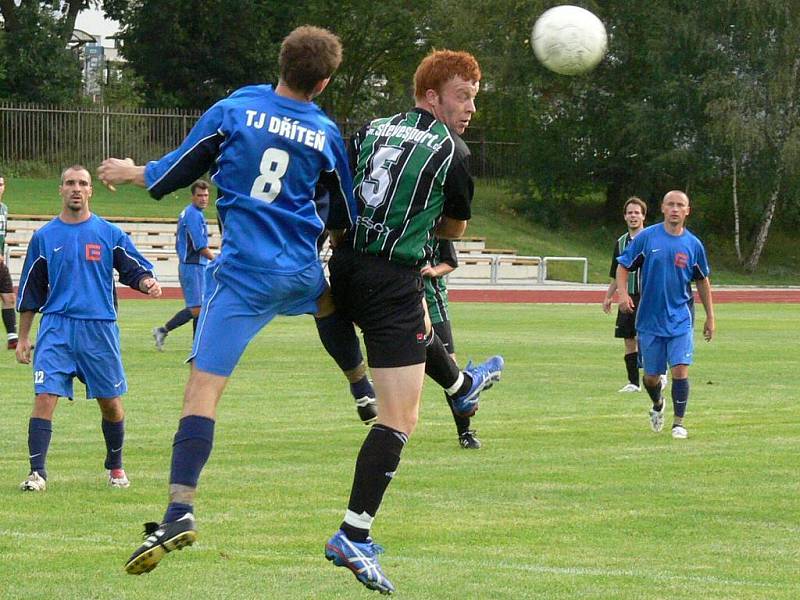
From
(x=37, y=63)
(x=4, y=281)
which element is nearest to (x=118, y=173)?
(x=4, y=281)

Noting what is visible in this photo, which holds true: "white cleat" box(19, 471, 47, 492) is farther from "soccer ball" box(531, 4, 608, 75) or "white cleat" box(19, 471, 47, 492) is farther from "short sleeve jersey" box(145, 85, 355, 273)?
"soccer ball" box(531, 4, 608, 75)

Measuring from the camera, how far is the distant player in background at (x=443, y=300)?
8.37 m

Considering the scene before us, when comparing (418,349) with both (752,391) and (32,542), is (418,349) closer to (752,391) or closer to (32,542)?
(32,542)

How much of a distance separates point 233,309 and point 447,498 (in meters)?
3.11

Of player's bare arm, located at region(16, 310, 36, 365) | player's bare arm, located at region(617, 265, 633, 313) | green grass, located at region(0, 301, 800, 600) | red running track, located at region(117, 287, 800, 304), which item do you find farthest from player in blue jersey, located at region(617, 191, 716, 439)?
red running track, located at region(117, 287, 800, 304)

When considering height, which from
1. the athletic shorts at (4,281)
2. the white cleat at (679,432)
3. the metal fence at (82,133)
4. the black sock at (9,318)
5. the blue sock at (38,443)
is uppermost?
the blue sock at (38,443)

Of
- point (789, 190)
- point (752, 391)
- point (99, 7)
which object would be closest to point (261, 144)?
point (752, 391)

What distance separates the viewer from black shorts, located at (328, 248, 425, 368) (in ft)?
19.3

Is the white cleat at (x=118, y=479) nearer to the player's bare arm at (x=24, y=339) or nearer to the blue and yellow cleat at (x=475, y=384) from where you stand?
the player's bare arm at (x=24, y=339)

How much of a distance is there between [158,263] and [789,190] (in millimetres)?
22222

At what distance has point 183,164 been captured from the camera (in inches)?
223

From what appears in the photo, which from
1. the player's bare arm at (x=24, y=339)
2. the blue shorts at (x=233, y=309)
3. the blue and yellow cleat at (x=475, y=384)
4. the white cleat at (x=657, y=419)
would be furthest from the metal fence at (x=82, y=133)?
the blue shorts at (x=233, y=309)

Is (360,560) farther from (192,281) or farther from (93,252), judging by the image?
(192,281)

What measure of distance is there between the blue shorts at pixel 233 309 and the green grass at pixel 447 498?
105cm
